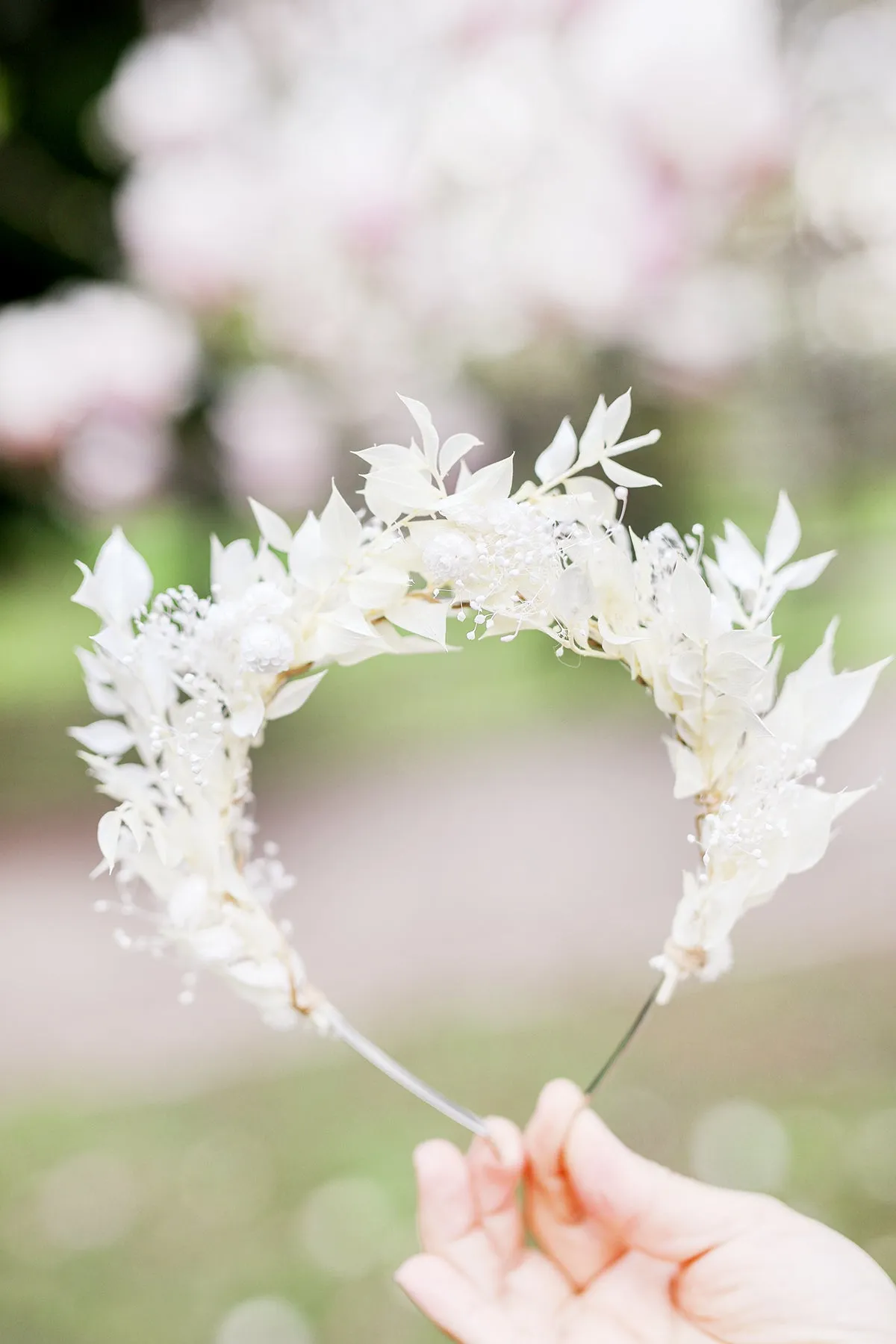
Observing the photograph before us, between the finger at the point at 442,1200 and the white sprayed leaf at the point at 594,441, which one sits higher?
the white sprayed leaf at the point at 594,441

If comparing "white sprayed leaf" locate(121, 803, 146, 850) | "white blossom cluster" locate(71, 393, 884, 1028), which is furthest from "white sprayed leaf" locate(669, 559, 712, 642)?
"white sprayed leaf" locate(121, 803, 146, 850)

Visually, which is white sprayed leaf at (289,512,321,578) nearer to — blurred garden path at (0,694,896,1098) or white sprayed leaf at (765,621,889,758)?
white sprayed leaf at (765,621,889,758)

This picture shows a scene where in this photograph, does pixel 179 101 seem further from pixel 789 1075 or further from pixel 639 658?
pixel 789 1075

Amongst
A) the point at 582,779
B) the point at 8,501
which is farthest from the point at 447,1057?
the point at 8,501

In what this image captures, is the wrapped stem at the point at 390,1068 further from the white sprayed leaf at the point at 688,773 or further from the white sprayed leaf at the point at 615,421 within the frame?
the white sprayed leaf at the point at 615,421

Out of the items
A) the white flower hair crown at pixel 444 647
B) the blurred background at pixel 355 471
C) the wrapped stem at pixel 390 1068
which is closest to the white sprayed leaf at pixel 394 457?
the white flower hair crown at pixel 444 647

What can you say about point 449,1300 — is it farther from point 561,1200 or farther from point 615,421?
point 615,421
